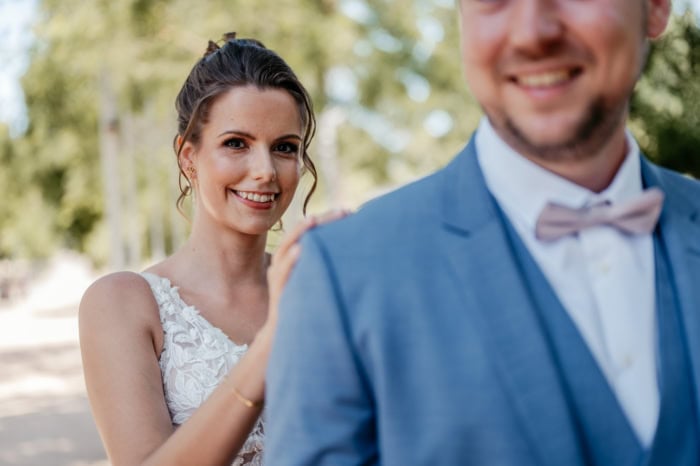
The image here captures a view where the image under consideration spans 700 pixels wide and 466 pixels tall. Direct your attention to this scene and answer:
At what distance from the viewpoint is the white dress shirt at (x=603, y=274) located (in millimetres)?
1679

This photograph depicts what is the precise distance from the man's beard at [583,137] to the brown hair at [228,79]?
1766 mm

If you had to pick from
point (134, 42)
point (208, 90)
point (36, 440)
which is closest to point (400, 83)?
point (134, 42)

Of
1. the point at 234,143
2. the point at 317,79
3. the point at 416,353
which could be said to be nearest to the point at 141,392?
the point at 234,143

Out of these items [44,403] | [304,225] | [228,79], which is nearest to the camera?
[304,225]

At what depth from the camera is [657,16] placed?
1.80 meters

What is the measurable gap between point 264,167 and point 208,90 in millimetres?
347

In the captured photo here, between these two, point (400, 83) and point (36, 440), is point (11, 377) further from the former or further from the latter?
point (400, 83)

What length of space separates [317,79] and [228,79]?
1208 cm

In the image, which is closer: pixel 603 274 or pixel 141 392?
pixel 603 274

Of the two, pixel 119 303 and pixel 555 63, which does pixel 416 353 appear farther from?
pixel 119 303

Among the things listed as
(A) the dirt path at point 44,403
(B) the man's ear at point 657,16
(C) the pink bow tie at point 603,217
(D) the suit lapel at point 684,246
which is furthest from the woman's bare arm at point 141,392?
(A) the dirt path at point 44,403

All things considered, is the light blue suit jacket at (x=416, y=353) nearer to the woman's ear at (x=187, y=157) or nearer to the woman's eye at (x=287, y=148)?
the woman's eye at (x=287, y=148)

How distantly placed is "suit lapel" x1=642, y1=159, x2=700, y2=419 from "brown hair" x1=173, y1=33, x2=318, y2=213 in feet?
5.60

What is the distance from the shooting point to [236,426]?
2.48 meters
